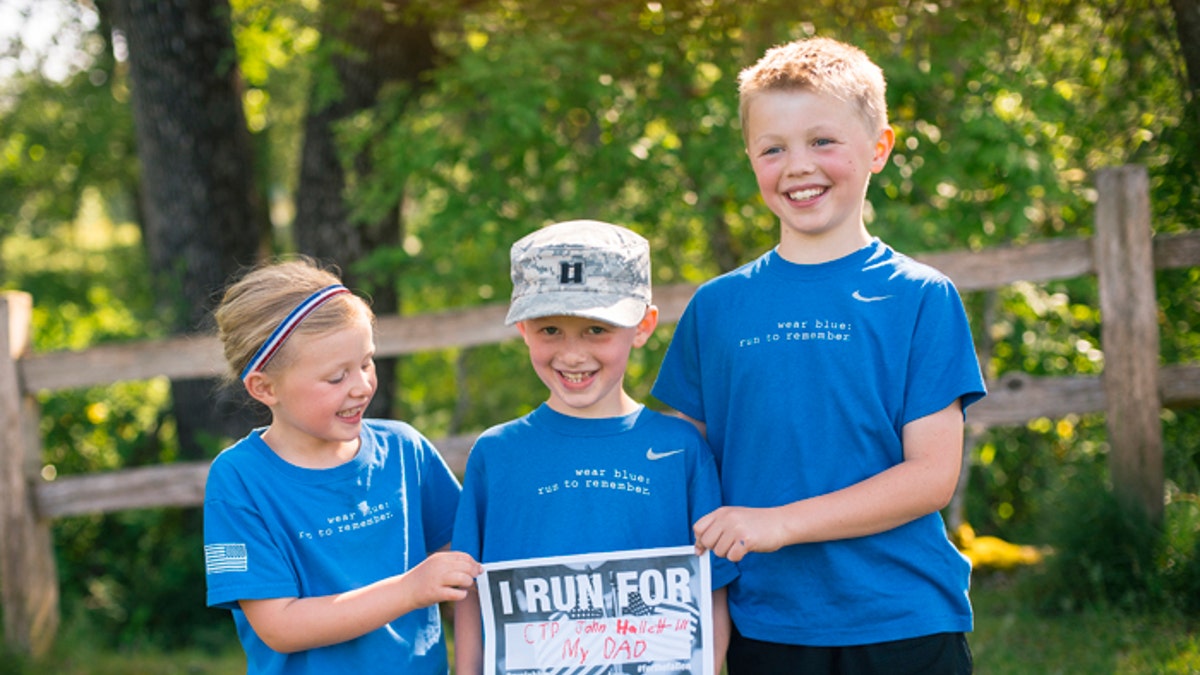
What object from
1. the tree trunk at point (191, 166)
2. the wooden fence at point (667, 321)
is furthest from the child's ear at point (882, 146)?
the tree trunk at point (191, 166)

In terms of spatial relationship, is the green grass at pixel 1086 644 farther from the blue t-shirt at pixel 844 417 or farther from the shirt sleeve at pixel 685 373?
the shirt sleeve at pixel 685 373

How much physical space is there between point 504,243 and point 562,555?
3860 mm

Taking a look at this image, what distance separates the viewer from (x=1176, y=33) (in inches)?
193

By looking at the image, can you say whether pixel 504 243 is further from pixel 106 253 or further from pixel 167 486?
pixel 106 253

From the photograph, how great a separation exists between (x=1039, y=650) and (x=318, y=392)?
3.44m

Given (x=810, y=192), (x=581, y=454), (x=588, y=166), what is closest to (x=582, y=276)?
(x=581, y=454)

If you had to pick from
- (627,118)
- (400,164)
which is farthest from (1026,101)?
(400,164)

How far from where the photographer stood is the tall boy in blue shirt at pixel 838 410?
225cm

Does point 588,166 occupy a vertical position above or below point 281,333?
above

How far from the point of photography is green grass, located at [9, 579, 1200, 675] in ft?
13.8

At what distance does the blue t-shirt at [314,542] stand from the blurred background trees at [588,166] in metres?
2.89

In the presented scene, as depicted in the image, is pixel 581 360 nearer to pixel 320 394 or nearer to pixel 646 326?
pixel 646 326

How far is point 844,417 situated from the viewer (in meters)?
2.29

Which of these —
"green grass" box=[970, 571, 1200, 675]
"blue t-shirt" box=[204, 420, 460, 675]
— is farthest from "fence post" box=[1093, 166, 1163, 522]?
"blue t-shirt" box=[204, 420, 460, 675]
